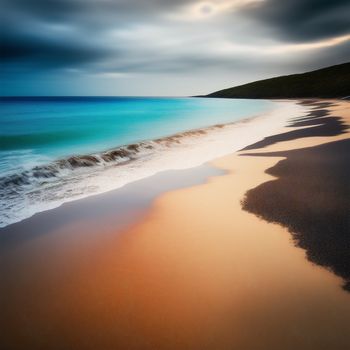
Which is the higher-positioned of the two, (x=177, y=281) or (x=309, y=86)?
(x=309, y=86)

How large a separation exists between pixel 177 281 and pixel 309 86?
130 metres

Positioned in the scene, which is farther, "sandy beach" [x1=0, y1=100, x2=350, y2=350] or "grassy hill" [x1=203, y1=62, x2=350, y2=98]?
"grassy hill" [x1=203, y1=62, x2=350, y2=98]

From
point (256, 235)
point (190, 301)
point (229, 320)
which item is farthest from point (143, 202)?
point (229, 320)

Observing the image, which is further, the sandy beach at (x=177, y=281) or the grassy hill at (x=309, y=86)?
the grassy hill at (x=309, y=86)

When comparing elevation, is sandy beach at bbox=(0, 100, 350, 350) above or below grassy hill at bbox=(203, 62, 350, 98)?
below

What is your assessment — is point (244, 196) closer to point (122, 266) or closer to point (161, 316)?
point (122, 266)

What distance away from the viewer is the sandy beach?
2465 millimetres

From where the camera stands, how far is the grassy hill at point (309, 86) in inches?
3696

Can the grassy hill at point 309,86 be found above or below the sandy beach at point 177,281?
above

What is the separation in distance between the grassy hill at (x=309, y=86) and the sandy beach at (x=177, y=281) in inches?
3551

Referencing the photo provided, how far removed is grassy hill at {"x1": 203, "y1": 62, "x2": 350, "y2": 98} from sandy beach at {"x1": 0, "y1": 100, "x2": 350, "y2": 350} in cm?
9018

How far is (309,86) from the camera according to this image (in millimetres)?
113625

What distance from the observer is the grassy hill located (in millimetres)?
93875

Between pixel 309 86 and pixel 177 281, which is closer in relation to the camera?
pixel 177 281
